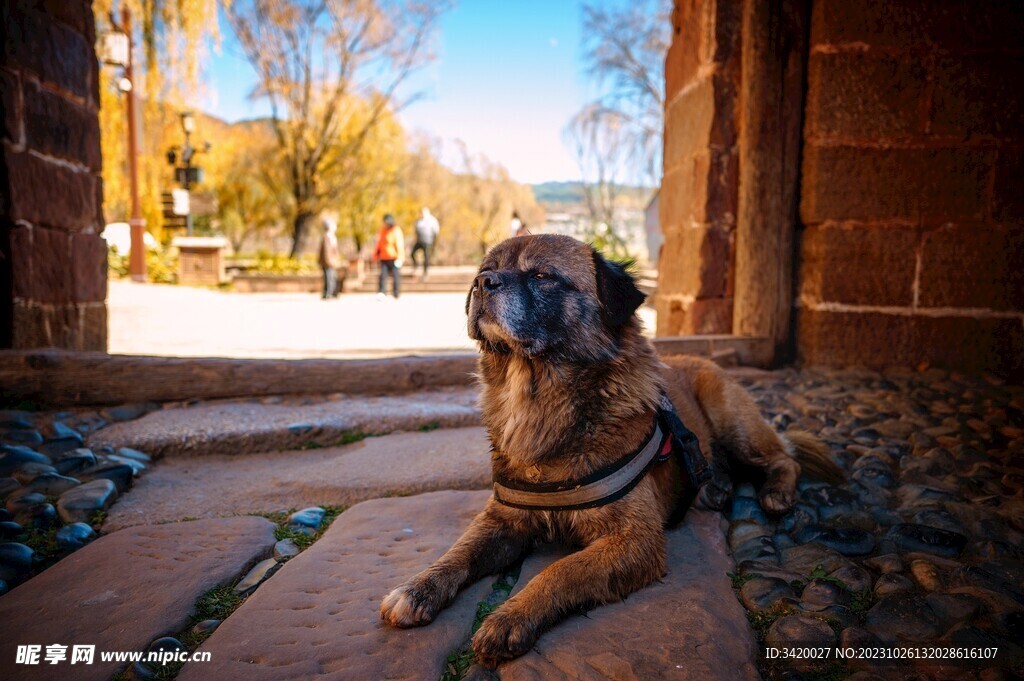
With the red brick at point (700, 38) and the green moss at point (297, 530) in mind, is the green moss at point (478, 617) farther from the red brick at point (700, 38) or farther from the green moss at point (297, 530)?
the red brick at point (700, 38)

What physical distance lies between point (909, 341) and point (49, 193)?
22.5ft

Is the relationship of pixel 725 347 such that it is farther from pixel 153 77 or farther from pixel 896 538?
pixel 153 77

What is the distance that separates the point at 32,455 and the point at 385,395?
7.64ft

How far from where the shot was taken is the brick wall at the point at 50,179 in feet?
14.1

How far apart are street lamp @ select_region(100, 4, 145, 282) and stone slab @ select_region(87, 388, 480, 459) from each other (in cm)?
1736

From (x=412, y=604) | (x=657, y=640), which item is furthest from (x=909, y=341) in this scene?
(x=412, y=604)

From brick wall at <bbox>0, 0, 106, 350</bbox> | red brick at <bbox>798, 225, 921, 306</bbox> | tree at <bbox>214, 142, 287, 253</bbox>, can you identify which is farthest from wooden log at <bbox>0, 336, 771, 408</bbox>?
tree at <bbox>214, 142, 287, 253</bbox>

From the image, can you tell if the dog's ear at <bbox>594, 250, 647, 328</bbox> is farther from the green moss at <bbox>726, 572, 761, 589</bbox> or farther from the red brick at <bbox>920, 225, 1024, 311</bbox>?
the red brick at <bbox>920, 225, 1024, 311</bbox>

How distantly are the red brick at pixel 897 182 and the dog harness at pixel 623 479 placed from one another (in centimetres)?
349

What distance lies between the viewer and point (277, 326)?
35.1ft

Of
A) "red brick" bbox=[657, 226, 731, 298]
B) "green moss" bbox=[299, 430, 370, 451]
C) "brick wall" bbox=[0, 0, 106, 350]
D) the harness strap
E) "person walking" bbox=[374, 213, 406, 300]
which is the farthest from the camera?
"person walking" bbox=[374, 213, 406, 300]

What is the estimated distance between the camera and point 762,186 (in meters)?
5.27

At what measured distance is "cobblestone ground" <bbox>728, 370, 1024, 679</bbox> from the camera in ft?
6.31

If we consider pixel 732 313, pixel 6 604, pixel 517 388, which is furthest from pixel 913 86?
pixel 6 604
